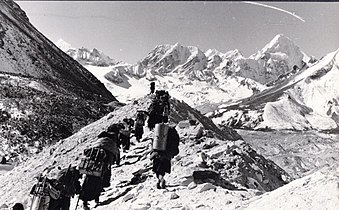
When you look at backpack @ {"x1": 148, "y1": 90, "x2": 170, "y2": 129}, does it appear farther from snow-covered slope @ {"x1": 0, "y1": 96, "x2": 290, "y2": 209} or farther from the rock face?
the rock face

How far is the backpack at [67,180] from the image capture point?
7522 millimetres

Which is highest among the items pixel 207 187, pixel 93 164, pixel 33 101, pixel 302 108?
pixel 302 108

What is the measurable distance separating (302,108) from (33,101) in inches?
3716

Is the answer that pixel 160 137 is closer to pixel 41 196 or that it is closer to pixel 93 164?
pixel 93 164

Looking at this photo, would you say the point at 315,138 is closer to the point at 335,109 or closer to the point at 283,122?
the point at 283,122

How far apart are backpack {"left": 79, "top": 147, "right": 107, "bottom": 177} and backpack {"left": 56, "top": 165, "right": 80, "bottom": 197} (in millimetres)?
361

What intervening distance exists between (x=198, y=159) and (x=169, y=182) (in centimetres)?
128

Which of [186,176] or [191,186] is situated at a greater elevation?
[186,176]

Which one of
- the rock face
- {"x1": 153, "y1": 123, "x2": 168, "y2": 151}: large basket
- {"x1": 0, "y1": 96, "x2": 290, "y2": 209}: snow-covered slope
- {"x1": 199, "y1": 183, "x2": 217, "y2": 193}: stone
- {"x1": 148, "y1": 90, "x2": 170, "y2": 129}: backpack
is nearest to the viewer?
{"x1": 0, "y1": 96, "x2": 290, "y2": 209}: snow-covered slope

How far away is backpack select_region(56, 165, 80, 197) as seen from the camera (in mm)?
7522

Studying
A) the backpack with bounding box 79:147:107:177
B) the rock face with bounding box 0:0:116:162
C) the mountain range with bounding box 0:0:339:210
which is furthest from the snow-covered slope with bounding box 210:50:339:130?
the backpack with bounding box 79:147:107:177

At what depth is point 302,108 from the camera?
11238 centimetres

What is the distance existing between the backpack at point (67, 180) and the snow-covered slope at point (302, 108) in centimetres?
9118

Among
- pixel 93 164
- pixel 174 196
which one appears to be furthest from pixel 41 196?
pixel 174 196
